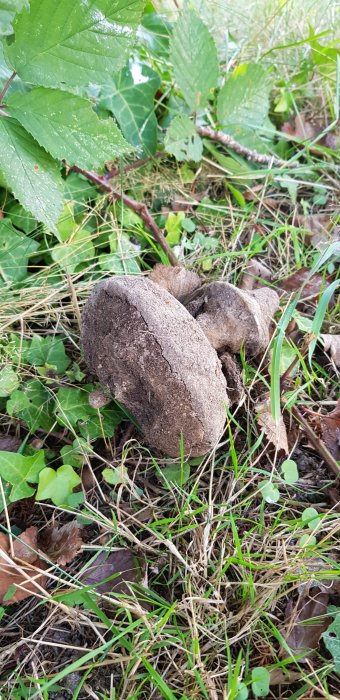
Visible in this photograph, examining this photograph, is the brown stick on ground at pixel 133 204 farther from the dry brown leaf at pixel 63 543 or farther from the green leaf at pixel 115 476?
the dry brown leaf at pixel 63 543

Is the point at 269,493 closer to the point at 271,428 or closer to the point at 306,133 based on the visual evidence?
the point at 271,428

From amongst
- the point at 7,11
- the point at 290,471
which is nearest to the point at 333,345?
the point at 290,471

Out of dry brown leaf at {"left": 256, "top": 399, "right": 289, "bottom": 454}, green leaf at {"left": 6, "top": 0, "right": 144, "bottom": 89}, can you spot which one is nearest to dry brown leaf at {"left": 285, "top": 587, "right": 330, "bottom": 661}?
dry brown leaf at {"left": 256, "top": 399, "right": 289, "bottom": 454}

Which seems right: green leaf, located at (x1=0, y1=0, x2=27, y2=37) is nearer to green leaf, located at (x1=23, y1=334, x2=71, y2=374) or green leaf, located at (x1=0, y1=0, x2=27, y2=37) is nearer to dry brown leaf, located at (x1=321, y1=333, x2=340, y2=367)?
green leaf, located at (x1=23, y1=334, x2=71, y2=374)

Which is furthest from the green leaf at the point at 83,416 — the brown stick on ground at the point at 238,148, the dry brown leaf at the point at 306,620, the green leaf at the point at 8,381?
the brown stick on ground at the point at 238,148

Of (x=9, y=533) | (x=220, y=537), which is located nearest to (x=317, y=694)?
(x=220, y=537)

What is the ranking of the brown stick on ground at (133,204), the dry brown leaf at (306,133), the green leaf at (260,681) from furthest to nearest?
the dry brown leaf at (306,133)
the brown stick on ground at (133,204)
the green leaf at (260,681)
